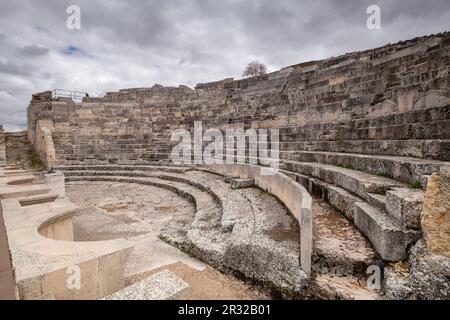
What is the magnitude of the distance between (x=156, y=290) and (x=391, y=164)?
10.7ft

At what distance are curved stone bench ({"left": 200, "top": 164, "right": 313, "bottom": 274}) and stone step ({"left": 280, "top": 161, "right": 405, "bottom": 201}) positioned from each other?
2.42 ft

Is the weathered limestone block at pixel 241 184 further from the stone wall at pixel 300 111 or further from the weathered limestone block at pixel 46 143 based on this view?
the weathered limestone block at pixel 46 143

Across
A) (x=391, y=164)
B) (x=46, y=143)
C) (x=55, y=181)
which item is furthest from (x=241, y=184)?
(x=46, y=143)

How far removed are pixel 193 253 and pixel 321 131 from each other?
16.1 feet

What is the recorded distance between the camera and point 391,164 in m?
3.21

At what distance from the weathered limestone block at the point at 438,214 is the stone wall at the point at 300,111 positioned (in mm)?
1474

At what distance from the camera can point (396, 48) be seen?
30.0 ft

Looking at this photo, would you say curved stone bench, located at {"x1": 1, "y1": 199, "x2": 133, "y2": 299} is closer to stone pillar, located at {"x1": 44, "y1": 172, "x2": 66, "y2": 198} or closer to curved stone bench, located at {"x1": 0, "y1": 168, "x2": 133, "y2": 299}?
curved stone bench, located at {"x1": 0, "y1": 168, "x2": 133, "y2": 299}

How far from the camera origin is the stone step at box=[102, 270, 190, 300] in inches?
67.4

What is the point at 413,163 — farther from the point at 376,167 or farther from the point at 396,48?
the point at 396,48

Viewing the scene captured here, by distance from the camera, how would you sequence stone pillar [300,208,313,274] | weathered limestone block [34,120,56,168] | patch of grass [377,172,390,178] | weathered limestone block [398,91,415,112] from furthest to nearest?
weathered limestone block [34,120,56,168] < weathered limestone block [398,91,415,112] < patch of grass [377,172,390,178] < stone pillar [300,208,313,274]

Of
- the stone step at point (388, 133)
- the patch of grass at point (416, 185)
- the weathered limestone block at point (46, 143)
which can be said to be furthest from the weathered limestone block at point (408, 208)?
the weathered limestone block at point (46, 143)

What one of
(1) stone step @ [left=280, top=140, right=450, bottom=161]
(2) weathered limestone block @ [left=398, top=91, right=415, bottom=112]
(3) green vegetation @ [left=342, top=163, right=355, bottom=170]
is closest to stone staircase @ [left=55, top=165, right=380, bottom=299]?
(3) green vegetation @ [left=342, top=163, right=355, bottom=170]
